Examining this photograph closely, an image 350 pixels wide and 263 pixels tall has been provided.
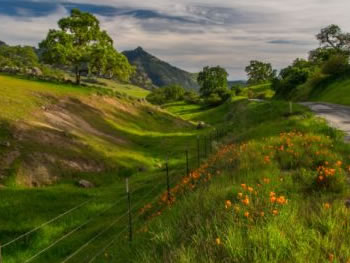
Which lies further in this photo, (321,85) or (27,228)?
(321,85)

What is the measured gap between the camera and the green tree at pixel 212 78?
534 ft

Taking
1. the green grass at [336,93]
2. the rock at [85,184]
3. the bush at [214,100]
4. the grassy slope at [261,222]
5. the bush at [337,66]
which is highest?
the bush at [337,66]

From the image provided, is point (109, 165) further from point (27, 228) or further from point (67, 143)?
point (27, 228)

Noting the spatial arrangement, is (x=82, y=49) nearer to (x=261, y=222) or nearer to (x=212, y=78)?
(x=261, y=222)

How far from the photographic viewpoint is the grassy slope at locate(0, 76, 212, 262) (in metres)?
17.3

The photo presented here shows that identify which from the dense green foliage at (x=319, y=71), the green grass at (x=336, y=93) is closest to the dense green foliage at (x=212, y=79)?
the dense green foliage at (x=319, y=71)

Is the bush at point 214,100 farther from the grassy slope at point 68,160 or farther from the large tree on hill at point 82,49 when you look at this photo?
the grassy slope at point 68,160

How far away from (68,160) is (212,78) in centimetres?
14129

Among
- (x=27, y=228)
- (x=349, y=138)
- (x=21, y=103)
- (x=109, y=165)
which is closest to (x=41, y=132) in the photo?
(x=109, y=165)

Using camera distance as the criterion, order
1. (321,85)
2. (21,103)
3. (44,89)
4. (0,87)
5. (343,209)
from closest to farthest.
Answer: (343,209)
(21,103)
(0,87)
(44,89)
(321,85)

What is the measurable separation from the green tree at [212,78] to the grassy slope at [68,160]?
113m

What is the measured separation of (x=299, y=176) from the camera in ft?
31.4

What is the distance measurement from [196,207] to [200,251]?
220 centimetres

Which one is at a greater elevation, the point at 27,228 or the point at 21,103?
the point at 21,103
